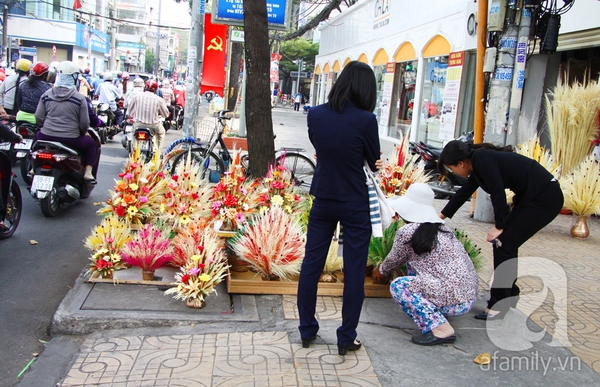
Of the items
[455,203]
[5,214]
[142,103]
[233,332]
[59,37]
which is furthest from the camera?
[59,37]

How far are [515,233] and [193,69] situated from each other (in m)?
9.31

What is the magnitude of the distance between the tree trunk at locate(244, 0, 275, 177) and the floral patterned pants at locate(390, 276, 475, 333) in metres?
3.25

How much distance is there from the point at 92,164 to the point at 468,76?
443 inches

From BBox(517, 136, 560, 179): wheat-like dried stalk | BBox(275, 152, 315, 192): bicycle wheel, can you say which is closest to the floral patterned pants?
BBox(517, 136, 560, 179): wheat-like dried stalk

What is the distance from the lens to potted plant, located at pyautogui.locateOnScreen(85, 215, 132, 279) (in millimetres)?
4613

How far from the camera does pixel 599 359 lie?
3807 mm

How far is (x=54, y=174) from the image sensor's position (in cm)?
705

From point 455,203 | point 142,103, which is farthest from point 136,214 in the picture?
point 142,103

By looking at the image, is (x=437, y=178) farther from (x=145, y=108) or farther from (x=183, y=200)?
(x=183, y=200)

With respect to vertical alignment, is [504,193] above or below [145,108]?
below

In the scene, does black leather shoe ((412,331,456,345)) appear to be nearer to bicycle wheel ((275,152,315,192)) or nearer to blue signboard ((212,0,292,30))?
bicycle wheel ((275,152,315,192))

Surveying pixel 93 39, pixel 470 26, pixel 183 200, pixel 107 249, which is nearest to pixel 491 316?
pixel 107 249

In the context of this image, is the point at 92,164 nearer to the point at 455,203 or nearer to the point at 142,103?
the point at 142,103

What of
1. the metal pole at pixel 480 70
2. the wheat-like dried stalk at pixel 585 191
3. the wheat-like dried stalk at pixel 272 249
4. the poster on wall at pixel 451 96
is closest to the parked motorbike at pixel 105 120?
the poster on wall at pixel 451 96
